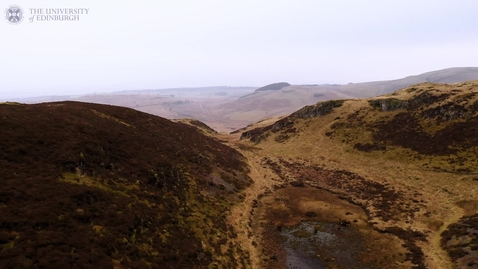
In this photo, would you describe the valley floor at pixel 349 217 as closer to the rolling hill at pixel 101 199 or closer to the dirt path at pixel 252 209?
the dirt path at pixel 252 209

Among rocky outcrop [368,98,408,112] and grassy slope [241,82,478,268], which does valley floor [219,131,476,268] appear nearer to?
grassy slope [241,82,478,268]

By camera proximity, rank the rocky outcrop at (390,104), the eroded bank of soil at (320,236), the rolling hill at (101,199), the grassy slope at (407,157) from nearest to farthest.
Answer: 1. the rolling hill at (101,199)
2. the eroded bank of soil at (320,236)
3. the grassy slope at (407,157)
4. the rocky outcrop at (390,104)

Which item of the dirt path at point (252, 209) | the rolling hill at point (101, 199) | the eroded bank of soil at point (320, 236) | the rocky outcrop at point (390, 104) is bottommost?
the eroded bank of soil at point (320, 236)

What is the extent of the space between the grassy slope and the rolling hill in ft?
74.4

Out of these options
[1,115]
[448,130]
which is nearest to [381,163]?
[448,130]

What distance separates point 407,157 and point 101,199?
62.5 m

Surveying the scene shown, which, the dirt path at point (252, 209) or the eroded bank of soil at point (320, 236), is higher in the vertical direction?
the dirt path at point (252, 209)

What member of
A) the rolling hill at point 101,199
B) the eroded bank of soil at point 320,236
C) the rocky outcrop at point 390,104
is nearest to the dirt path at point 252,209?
the eroded bank of soil at point 320,236

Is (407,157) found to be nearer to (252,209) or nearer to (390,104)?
(390,104)

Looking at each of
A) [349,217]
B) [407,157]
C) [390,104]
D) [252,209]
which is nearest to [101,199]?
[252,209]

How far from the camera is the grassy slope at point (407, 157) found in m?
35.2

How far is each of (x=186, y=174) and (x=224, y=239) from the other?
1517 centimetres

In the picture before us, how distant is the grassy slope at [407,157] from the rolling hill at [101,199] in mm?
22678

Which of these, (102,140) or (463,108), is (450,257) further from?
(463,108)
